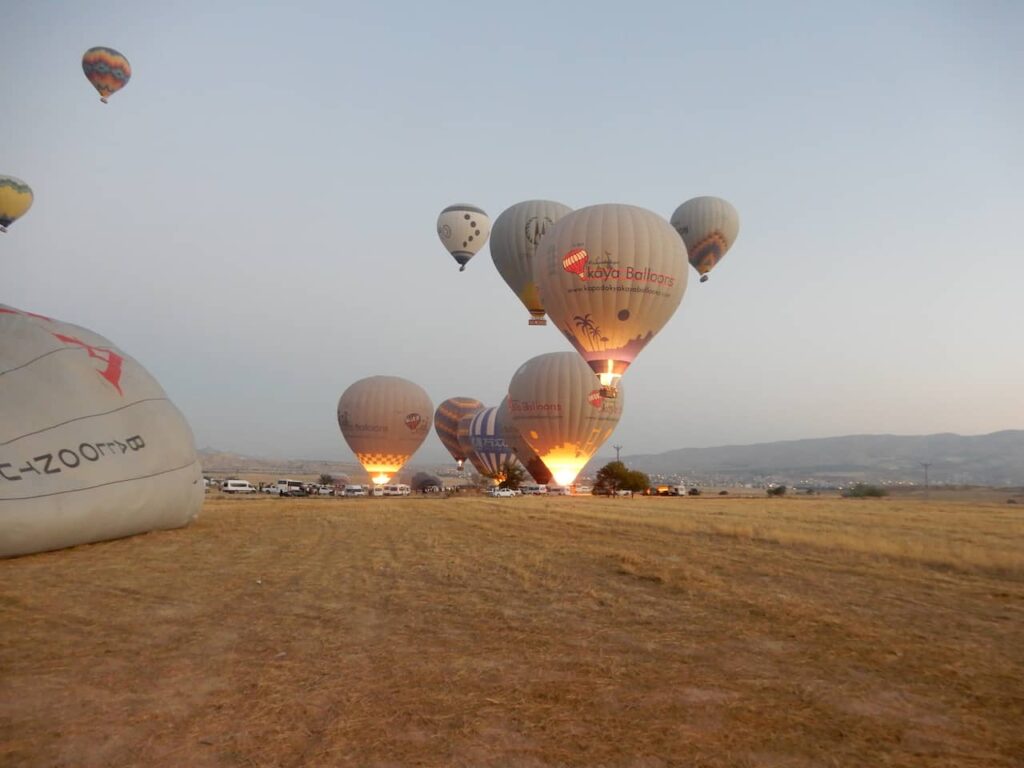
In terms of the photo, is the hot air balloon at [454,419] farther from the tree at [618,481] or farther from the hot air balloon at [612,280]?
the hot air balloon at [612,280]

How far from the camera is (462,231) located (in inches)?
2111

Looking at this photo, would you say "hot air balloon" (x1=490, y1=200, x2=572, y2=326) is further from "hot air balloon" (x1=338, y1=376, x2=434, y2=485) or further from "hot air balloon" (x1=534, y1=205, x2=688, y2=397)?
"hot air balloon" (x1=338, y1=376, x2=434, y2=485)

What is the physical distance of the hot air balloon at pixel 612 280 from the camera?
29.8 m

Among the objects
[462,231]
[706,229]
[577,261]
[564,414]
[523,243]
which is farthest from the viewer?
[462,231]

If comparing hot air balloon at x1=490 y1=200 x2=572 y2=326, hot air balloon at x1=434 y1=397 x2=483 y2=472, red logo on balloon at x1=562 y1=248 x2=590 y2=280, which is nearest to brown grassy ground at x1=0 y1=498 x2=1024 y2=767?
red logo on balloon at x1=562 y1=248 x2=590 y2=280

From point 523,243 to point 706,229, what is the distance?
13.0 metres

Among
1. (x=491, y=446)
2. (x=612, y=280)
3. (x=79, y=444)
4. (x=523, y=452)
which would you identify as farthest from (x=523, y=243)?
(x=79, y=444)

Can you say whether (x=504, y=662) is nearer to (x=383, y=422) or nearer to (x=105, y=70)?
(x=105, y=70)

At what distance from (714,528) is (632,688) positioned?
48.5ft

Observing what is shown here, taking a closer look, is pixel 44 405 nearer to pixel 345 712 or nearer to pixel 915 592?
pixel 345 712

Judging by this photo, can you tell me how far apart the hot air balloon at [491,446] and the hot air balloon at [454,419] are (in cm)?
583

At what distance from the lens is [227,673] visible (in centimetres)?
559

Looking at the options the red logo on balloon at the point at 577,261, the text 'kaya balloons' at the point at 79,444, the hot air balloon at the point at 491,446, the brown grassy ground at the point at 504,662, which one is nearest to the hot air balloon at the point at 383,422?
the hot air balloon at the point at 491,446

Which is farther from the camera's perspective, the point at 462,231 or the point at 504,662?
the point at 462,231
